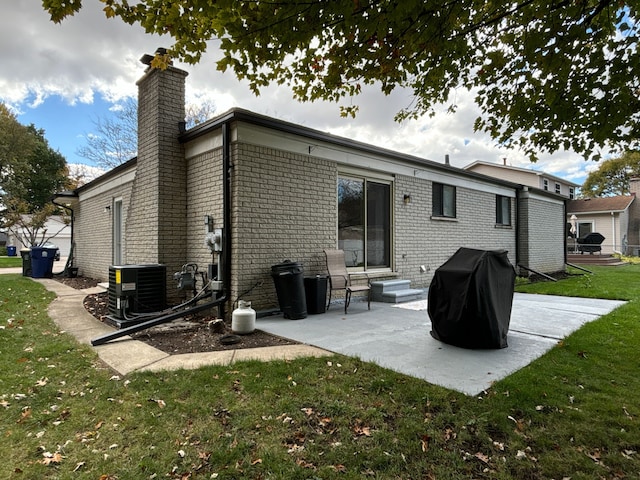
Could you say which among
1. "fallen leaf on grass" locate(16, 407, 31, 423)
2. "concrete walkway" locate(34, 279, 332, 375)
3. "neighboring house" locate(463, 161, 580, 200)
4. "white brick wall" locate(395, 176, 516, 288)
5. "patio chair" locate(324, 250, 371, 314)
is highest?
"neighboring house" locate(463, 161, 580, 200)

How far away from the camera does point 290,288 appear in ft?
19.7

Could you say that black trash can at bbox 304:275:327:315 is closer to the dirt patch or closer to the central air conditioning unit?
the dirt patch

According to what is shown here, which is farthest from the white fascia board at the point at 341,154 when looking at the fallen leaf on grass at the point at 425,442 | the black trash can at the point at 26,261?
the black trash can at the point at 26,261

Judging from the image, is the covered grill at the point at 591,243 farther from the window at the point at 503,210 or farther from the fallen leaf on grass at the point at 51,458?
Answer: the fallen leaf on grass at the point at 51,458

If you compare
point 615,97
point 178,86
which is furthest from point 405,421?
point 178,86

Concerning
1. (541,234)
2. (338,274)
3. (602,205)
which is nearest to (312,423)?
(338,274)

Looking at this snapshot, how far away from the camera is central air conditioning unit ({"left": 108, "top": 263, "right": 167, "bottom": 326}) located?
18.4 feet

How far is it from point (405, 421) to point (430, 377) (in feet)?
2.90

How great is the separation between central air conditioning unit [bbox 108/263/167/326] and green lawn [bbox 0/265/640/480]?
155 cm

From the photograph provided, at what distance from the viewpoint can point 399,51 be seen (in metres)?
3.81

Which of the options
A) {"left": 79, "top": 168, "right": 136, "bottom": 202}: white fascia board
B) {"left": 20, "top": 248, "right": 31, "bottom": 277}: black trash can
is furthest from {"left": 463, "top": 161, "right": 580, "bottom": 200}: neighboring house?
{"left": 20, "top": 248, "right": 31, "bottom": 277}: black trash can

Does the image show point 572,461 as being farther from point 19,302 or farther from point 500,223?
point 500,223

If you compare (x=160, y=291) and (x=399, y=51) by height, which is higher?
(x=399, y=51)

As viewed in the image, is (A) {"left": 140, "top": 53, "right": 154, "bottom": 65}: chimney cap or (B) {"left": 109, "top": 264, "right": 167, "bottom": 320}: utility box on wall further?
(A) {"left": 140, "top": 53, "right": 154, "bottom": 65}: chimney cap
